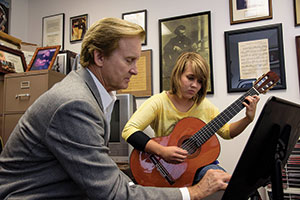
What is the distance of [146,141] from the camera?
55.7 inches

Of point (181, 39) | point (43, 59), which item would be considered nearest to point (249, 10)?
point (181, 39)

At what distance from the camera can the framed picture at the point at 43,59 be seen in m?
2.17

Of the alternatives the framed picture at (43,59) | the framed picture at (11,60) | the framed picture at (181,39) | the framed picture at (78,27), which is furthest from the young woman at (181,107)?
the framed picture at (78,27)

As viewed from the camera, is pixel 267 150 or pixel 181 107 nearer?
pixel 267 150

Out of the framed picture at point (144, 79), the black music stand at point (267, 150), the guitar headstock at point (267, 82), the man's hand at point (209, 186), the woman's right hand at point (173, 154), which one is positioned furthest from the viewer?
the framed picture at point (144, 79)

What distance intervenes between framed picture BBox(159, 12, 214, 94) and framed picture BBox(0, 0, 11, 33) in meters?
1.79

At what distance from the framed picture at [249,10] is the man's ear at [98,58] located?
5.10 feet

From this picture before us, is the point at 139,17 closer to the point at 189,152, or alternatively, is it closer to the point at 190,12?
the point at 190,12

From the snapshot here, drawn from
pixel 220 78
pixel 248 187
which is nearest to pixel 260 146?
pixel 248 187

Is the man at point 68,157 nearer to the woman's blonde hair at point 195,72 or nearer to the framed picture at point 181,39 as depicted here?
the woman's blonde hair at point 195,72

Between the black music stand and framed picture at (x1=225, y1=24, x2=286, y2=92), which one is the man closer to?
the black music stand

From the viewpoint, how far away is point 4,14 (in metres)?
2.63

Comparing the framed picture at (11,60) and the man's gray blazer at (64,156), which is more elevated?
the framed picture at (11,60)

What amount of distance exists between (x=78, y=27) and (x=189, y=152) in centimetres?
202
